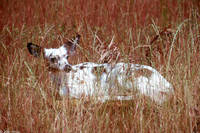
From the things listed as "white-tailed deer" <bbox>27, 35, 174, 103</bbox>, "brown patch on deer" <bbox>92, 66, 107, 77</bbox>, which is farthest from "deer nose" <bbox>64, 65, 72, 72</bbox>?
"brown patch on deer" <bbox>92, 66, 107, 77</bbox>

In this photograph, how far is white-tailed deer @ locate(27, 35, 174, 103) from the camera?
308 cm

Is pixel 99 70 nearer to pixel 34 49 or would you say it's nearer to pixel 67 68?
pixel 67 68

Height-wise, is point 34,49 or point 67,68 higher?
Answer: point 34,49

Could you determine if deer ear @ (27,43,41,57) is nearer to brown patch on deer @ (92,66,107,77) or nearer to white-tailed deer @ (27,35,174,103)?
white-tailed deer @ (27,35,174,103)

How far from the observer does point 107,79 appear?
143 inches

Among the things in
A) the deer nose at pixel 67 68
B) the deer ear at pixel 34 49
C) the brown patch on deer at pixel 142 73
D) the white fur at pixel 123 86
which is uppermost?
the deer ear at pixel 34 49

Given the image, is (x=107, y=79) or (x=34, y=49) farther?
(x=34, y=49)

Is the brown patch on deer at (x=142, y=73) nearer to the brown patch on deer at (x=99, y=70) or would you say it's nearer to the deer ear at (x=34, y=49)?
the brown patch on deer at (x=99, y=70)

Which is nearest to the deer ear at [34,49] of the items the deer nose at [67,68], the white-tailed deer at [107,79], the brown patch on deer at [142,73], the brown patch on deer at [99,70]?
the white-tailed deer at [107,79]

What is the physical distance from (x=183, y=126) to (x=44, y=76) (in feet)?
5.29

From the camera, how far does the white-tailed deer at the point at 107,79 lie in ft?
10.1

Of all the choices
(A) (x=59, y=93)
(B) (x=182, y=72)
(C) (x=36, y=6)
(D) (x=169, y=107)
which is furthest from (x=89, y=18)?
(D) (x=169, y=107)

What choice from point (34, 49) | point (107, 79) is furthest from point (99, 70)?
point (34, 49)

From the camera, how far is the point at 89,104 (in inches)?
119
